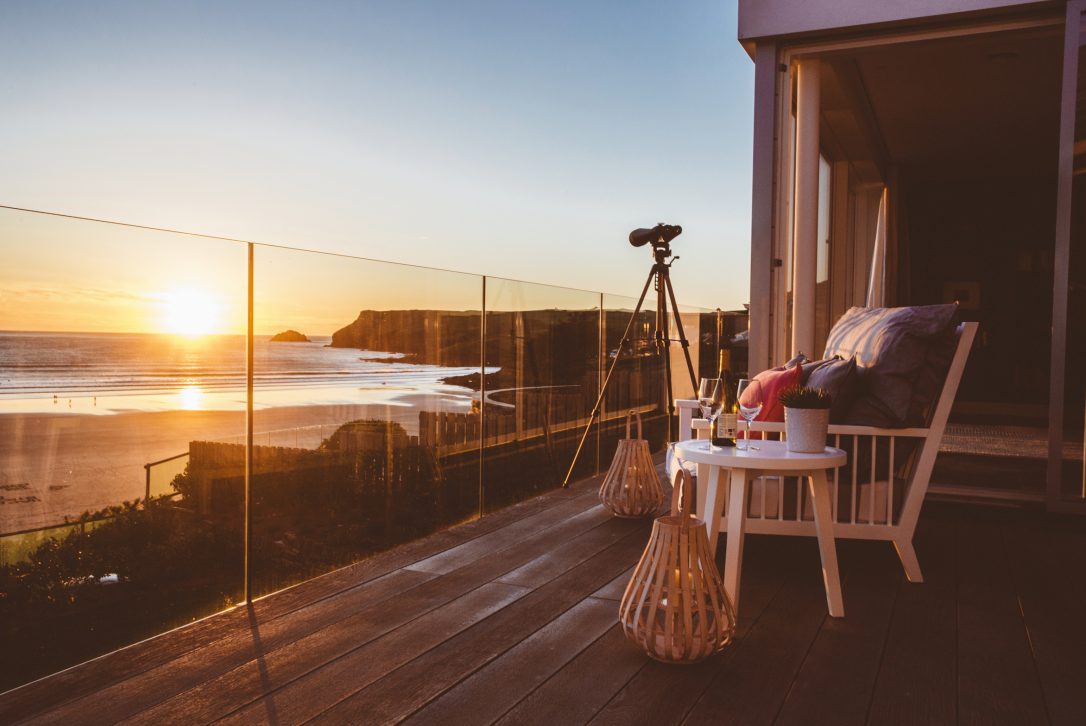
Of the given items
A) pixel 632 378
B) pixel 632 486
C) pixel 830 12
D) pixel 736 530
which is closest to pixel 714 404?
pixel 736 530

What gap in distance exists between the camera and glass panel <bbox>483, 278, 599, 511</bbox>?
3.82 m

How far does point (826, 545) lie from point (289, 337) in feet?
6.18

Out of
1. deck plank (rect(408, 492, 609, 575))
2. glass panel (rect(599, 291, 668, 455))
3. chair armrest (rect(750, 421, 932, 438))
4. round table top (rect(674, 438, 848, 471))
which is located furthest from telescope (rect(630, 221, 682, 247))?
round table top (rect(674, 438, 848, 471))

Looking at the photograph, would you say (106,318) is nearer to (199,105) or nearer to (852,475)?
(852,475)

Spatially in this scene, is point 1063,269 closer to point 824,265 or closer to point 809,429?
point 809,429

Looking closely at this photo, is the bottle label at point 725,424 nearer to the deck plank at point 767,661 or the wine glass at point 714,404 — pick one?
the wine glass at point 714,404

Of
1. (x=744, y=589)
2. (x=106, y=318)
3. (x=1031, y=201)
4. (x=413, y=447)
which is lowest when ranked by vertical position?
(x=744, y=589)

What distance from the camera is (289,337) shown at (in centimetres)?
265

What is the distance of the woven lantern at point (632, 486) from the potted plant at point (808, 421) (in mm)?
1111

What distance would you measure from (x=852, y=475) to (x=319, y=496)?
2.12 meters

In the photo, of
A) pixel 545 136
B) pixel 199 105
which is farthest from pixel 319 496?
pixel 545 136

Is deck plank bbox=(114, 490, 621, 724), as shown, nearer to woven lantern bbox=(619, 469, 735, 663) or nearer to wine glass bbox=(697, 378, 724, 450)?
woven lantern bbox=(619, 469, 735, 663)

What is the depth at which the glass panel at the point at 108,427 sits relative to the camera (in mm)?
1768

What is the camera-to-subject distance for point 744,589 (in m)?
2.32
